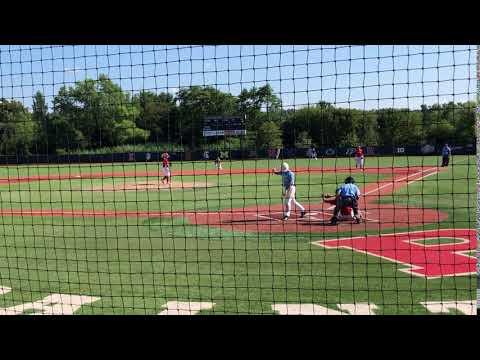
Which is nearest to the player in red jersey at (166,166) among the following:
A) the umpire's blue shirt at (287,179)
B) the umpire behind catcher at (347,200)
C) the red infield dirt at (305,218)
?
the red infield dirt at (305,218)

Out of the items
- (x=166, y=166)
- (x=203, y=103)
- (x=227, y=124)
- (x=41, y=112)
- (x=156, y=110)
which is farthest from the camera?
(x=156, y=110)

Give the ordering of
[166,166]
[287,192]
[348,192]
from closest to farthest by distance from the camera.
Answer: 1. [348,192]
2. [287,192]
3. [166,166]

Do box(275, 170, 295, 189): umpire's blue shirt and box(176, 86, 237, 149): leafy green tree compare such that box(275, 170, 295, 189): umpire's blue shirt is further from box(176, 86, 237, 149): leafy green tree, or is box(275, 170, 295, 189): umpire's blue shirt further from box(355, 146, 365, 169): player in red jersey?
box(355, 146, 365, 169): player in red jersey

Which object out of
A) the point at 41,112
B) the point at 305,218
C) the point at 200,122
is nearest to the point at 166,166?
the point at 200,122

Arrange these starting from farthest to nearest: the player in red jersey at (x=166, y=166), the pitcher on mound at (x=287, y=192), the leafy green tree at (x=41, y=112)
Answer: the player in red jersey at (x=166, y=166) → the pitcher on mound at (x=287, y=192) → the leafy green tree at (x=41, y=112)

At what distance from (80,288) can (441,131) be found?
27192mm

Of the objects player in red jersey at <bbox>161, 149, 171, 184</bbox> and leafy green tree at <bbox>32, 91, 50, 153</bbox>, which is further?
player in red jersey at <bbox>161, 149, 171, 184</bbox>

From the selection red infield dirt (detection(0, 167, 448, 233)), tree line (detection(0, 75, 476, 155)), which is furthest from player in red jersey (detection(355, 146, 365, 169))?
red infield dirt (detection(0, 167, 448, 233))

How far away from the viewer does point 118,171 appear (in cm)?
3825

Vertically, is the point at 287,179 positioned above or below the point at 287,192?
above

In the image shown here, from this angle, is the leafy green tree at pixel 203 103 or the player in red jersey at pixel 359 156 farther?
the player in red jersey at pixel 359 156

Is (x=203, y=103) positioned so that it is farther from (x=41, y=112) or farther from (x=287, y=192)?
(x=287, y=192)

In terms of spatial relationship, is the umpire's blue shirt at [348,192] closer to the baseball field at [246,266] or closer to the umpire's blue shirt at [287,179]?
the baseball field at [246,266]
